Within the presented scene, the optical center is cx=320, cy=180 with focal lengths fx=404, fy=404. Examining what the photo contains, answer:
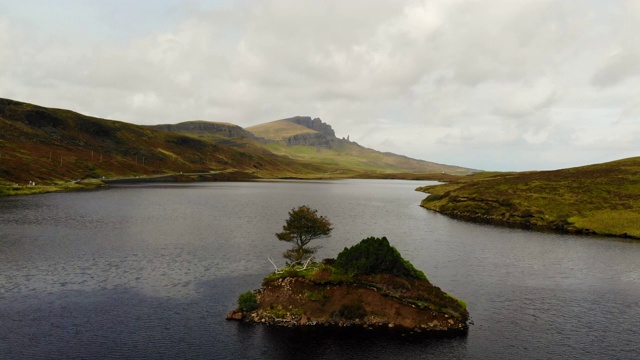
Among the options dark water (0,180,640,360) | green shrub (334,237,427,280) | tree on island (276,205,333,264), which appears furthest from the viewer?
tree on island (276,205,333,264)

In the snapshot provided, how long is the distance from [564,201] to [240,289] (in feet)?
361

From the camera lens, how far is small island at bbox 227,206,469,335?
148 ft

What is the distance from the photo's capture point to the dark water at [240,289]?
1539 inches

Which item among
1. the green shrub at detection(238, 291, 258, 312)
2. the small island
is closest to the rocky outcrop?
the small island

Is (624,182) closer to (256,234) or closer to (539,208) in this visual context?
(539,208)

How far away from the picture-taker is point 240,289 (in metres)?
55.2

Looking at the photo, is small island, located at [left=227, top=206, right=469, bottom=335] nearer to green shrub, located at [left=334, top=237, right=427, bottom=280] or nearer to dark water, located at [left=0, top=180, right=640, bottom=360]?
green shrub, located at [left=334, top=237, right=427, bottom=280]

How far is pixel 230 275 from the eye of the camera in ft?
202

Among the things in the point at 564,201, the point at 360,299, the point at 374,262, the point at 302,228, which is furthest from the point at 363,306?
the point at 564,201

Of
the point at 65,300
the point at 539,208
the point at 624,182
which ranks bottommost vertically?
the point at 65,300

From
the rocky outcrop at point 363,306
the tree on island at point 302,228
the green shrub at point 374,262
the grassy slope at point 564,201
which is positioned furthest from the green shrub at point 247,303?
the grassy slope at point 564,201

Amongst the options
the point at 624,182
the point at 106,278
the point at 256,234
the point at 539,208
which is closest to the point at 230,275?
the point at 106,278

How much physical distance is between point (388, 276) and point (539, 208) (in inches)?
3685

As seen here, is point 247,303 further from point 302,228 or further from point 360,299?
point 302,228
